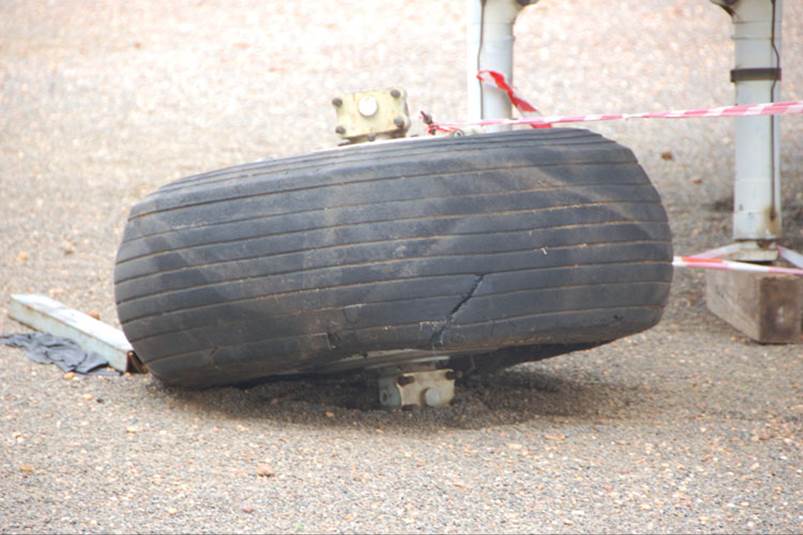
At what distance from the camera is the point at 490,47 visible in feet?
18.0

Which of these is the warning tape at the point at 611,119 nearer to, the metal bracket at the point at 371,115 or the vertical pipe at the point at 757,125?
the vertical pipe at the point at 757,125

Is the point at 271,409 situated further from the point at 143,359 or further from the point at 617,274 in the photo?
the point at 617,274

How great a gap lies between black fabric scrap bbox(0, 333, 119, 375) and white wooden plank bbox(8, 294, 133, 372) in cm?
3

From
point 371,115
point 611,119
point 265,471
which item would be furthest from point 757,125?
point 265,471

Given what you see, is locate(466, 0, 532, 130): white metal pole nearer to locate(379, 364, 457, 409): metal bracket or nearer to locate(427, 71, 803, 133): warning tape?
locate(427, 71, 803, 133): warning tape

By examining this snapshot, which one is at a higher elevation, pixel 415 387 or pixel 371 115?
pixel 371 115

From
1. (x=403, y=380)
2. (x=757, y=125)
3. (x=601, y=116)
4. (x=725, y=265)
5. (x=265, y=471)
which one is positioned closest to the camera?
(x=265, y=471)

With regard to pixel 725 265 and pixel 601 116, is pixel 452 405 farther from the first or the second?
pixel 725 265

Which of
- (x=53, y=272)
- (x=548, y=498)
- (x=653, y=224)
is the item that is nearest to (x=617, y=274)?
(x=653, y=224)

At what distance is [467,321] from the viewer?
334cm

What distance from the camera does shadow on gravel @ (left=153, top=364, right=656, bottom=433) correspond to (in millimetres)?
3768

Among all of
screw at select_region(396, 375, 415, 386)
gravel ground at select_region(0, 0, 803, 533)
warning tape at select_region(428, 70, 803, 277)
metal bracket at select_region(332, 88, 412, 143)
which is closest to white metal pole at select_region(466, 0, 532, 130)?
warning tape at select_region(428, 70, 803, 277)

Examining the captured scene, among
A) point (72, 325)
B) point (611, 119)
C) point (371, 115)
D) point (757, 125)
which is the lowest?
point (72, 325)

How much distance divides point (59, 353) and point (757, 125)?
3.04 meters
